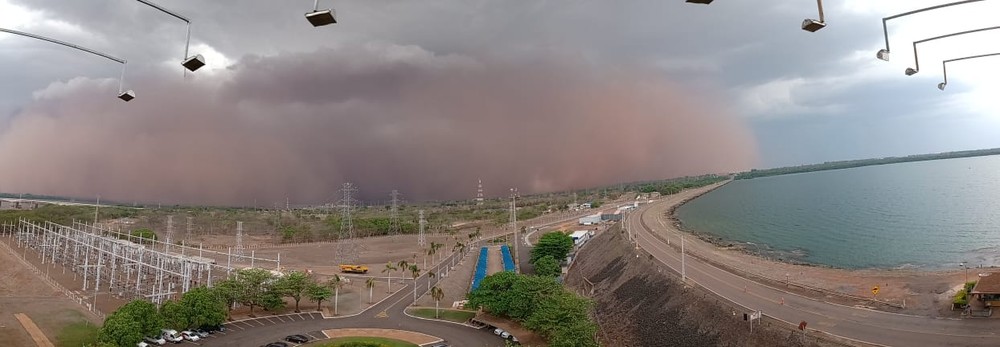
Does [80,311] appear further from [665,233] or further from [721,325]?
[665,233]

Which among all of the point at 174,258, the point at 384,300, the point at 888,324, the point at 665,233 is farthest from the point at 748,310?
the point at 174,258

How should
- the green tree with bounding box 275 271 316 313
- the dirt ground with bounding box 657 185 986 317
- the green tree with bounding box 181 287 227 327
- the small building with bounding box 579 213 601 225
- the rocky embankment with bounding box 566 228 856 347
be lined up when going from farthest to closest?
1. the small building with bounding box 579 213 601 225
2. the green tree with bounding box 275 271 316 313
3. the green tree with bounding box 181 287 227 327
4. the dirt ground with bounding box 657 185 986 317
5. the rocky embankment with bounding box 566 228 856 347

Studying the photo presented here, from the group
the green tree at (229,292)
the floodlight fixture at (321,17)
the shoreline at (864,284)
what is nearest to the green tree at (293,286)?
the green tree at (229,292)

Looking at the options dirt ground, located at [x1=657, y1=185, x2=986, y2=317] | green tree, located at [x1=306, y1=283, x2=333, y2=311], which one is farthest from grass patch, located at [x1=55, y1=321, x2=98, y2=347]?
dirt ground, located at [x1=657, y1=185, x2=986, y2=317]

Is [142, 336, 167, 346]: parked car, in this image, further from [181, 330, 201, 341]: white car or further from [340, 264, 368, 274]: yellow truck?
[340, 264, 368, 274]: yellow truck

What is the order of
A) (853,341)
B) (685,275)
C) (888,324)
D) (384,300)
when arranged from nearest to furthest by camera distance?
1. (853,341)
2. (888,324)
3. (685,275)
4. (384,300)

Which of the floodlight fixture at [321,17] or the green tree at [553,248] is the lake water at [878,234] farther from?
the floodlight fixture at [321,17]
